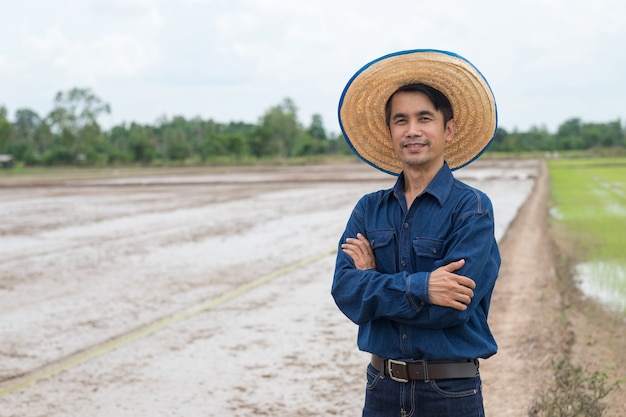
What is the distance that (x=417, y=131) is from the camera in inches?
108

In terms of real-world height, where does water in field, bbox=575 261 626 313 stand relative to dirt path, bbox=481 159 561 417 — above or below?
below

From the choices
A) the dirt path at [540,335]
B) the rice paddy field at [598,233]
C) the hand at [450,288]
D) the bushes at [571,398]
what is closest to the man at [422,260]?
the hand at [450,288]

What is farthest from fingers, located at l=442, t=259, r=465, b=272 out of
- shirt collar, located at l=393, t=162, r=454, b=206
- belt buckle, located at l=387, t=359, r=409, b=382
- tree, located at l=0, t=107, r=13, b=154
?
tree, located at l=0, t=107, r=13, b=154

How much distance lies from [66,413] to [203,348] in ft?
5.42

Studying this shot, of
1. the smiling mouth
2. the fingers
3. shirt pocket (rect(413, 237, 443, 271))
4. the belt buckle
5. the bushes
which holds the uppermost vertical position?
the smiling mouth

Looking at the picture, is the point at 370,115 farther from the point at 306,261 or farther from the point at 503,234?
the point at 503,234

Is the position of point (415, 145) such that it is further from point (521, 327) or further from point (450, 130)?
point (521, 327)

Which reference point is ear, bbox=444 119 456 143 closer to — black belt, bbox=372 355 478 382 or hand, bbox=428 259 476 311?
hand, bbox=428 259 476 311

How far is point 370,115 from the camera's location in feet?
10.2

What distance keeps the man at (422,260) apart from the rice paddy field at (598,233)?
5568 mm

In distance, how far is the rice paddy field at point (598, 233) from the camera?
8.99m

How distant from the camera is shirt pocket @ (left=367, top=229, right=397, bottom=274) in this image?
2740 millimetres

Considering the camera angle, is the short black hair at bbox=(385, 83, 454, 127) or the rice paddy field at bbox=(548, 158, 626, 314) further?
the rice paddy field at bbox=(548, 158, 626, 314)

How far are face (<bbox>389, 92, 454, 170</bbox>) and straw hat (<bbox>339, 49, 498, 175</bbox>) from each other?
9cm
